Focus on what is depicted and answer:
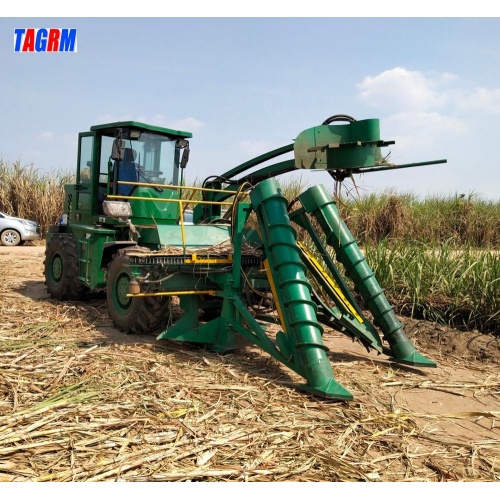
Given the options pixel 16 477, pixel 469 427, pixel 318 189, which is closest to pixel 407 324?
pixel 318 189

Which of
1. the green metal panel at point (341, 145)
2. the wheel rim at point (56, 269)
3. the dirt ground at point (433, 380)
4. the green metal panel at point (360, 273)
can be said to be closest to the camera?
the dirt ground at point (433, 380)

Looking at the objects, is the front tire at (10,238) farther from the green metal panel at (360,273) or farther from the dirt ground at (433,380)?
the green metal panel at (360,273)

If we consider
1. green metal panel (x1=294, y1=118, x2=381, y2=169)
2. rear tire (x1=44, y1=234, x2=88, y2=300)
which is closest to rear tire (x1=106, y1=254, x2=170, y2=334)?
rear tire (x1=44, y1=234, x2=88, y2=300)

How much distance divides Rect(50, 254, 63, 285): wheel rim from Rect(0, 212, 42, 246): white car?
32.5 ft

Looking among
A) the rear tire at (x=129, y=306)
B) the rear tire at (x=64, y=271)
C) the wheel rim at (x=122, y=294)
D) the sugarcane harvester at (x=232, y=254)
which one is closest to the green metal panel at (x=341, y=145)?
the sugarcane harvester at (x=232, y=254)

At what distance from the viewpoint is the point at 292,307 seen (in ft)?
15.1

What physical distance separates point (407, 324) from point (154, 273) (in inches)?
119

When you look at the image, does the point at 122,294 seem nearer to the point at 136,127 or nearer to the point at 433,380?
the point at 136,127

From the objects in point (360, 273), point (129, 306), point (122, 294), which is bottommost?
point (129, 306)

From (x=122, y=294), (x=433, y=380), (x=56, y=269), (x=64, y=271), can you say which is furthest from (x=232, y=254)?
(x=56, y=269)

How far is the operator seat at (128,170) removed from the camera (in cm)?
728

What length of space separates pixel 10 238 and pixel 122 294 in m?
12.6

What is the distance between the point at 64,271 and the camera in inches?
310

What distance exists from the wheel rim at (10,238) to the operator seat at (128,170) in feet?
37.7
